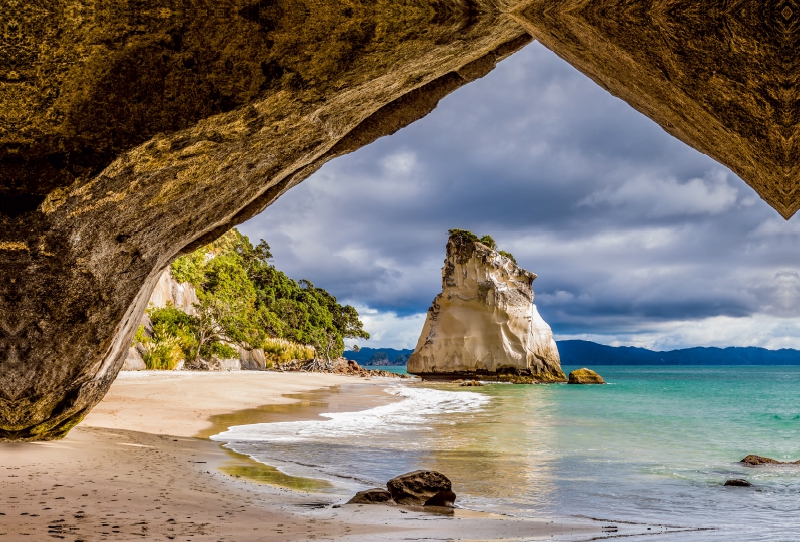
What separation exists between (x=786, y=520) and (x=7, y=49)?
320 inches

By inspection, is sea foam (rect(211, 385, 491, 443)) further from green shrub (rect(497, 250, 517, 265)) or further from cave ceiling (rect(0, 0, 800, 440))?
green shrub (rect(497, 250, 517, 265))

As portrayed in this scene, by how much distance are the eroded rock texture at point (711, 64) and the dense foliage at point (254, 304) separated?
2898 cm

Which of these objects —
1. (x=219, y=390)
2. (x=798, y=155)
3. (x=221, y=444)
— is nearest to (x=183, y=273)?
(x=219, y=390)

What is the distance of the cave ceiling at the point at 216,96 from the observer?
120 inches

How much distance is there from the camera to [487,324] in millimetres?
47875

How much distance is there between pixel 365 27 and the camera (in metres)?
3.60

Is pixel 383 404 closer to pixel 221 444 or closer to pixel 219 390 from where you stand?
pixel 219 390

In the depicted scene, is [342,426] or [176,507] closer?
[176,507]

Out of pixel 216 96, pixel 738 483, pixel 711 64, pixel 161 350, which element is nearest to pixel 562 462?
pixel 738 483

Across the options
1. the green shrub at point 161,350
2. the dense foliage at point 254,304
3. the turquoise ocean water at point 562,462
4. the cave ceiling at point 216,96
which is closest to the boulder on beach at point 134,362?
the green shrub at point 161,350

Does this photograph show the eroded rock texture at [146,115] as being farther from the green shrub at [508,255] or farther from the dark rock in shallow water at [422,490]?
the green shrub at [508,255]

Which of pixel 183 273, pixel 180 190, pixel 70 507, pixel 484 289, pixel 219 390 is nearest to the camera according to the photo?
pixel 70 507

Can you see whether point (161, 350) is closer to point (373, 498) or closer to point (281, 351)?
point (281, 351)

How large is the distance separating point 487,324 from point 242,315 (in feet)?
73.0
